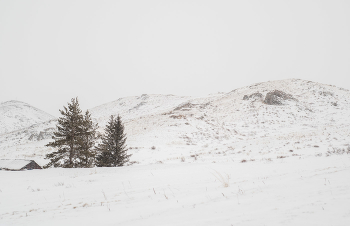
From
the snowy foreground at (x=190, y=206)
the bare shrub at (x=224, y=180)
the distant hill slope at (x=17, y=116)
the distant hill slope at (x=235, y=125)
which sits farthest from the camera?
the distant hill slope at (x=17, y=116)

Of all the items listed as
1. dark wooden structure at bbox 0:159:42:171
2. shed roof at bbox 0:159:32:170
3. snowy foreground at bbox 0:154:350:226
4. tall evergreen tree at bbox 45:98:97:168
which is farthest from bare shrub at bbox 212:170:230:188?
shed roof at bbox 0:159:32:170

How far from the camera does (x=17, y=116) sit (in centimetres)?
9331

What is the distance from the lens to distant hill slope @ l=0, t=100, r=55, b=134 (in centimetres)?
8338

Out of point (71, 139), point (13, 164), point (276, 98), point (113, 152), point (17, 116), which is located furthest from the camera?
point (17, 116)

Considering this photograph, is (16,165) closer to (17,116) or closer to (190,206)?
(190,206)

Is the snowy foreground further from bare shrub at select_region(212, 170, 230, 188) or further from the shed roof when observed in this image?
the shed roof

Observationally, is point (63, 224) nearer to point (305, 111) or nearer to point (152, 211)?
point (152, 211)

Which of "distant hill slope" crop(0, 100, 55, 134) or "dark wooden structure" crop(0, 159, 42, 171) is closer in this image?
"dark wooden structure" crop(0, 159, 42, 171)

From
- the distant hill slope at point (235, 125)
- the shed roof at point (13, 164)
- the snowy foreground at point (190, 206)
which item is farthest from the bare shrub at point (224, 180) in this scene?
the shed roof at point (13, 164)

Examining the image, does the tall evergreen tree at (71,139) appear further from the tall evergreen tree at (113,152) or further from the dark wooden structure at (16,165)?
the dark wooden structure at (16,165)

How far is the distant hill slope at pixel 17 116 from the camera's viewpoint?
83375 mm

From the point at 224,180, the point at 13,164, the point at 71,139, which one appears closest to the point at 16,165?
the point at 13,164

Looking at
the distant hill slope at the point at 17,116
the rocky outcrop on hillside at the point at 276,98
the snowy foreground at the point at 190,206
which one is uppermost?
the distant hill slope at the point at 17,116

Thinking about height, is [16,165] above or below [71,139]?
below
